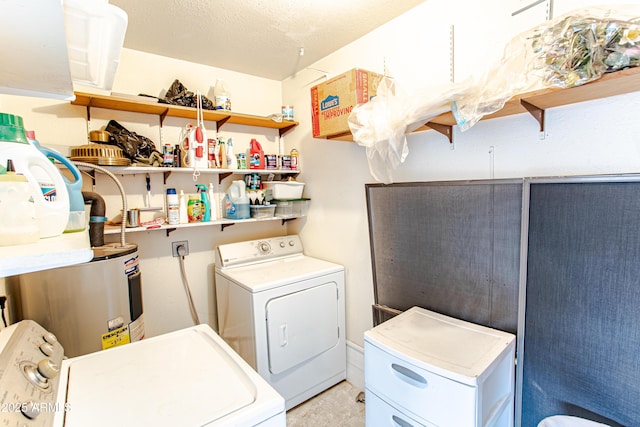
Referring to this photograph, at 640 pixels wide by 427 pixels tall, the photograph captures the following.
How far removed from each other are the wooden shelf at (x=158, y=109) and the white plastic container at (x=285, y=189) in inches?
21.5

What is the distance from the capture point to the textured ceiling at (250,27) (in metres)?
1.80

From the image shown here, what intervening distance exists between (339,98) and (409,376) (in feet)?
5.09

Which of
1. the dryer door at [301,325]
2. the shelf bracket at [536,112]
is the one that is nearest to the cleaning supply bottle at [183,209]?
the dryer door at [301,325]

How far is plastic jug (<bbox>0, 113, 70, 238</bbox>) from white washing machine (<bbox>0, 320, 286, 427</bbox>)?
386 mm

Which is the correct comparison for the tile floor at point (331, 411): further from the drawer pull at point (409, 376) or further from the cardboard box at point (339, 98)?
the cardboard box at point (339, 98)

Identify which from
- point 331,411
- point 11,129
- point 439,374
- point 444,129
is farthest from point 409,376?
point 11,129

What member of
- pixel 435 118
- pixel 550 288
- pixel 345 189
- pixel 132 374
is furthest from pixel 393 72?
pixel 132 374

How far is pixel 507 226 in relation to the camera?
4.69 ft

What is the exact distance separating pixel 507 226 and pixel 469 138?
530mm

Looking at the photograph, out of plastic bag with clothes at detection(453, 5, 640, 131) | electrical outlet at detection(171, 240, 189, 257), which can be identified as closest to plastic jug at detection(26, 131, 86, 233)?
plastic bag with clothes at detection(453, 5, 640, 131)

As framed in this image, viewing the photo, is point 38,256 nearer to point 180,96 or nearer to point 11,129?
point 11,129

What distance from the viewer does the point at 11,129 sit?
0.69 m

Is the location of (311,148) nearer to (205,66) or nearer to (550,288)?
(205,66)

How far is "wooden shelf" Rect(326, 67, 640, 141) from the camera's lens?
1.00 m
